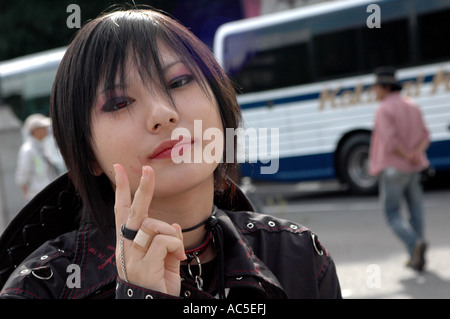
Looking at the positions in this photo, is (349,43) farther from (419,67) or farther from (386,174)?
(386,174)

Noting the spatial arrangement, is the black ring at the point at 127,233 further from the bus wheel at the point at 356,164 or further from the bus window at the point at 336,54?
the bus wheel at the point at 356,164

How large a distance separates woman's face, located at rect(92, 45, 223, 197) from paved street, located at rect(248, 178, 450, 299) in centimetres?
125

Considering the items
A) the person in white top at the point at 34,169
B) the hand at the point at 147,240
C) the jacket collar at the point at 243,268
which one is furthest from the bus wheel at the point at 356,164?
the hand at the point at 147,240

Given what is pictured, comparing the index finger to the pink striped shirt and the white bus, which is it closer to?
the pink striped shirt

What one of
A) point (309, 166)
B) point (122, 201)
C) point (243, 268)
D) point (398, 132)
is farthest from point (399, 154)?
point (309, 166)

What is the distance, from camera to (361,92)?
31.9ft

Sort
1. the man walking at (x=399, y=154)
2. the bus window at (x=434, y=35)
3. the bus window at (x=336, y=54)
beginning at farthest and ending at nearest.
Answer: the bus window at (x=336, y=54), the bus window at (x=434, y=35), the man walking at (x=399, y=154)

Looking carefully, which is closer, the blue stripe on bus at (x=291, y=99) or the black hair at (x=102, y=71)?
the black hair at (x=102, y=71)

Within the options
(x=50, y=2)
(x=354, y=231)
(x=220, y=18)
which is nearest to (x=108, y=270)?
(x=354, y=231)

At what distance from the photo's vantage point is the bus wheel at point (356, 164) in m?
9.93

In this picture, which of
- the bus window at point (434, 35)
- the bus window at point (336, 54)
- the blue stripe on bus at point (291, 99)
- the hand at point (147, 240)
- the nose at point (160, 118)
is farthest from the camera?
the blue stripe on bus at point (291, 99)

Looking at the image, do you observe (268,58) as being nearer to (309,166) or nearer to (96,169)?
(309,166)

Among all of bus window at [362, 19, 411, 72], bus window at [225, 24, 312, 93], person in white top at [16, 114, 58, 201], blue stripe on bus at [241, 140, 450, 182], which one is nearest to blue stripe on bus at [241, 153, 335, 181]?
blue stripe on bus at [241, 140, 450, 182]

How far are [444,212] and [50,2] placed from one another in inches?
482
